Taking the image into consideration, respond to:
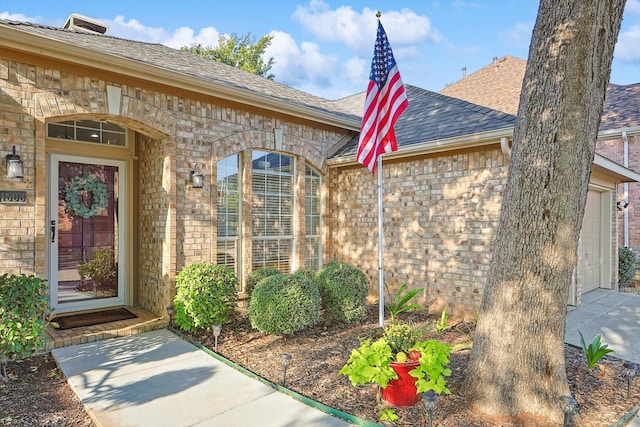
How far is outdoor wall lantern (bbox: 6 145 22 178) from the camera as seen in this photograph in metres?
4.11

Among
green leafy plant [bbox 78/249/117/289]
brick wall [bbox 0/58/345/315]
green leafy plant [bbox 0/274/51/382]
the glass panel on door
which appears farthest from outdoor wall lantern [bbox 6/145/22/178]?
green leafy plant [bbox 78/249/117/289]

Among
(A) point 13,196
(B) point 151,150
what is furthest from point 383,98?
(A) point 13,196

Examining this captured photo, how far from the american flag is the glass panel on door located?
4033 mm

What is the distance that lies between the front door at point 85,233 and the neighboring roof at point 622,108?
11.7 meters

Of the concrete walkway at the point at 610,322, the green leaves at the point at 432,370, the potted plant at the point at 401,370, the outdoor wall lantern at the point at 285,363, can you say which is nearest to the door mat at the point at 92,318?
the outdoor wall lantern at the point at 285,363

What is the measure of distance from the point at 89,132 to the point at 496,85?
45.9 feet

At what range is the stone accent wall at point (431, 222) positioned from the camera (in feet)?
18.5

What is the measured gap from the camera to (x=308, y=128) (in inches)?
283

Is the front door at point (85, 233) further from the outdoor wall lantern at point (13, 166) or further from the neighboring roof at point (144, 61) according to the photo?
the neighboring roof at point (144, 61)

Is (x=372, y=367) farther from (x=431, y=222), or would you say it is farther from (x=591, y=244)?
(x=591, y=244)

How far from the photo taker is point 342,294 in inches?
208

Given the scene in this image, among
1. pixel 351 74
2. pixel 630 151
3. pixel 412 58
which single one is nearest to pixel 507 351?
pixel 630 151

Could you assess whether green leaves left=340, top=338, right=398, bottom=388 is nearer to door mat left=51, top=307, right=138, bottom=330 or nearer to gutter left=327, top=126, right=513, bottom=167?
gutter left=327, top=126, right=513, bottom=167

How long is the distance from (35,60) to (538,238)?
544 cm
